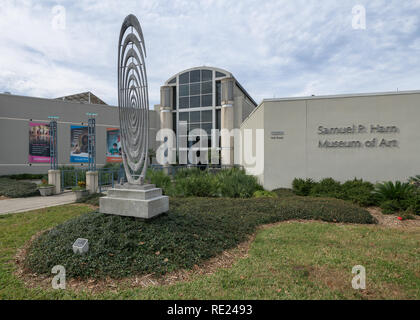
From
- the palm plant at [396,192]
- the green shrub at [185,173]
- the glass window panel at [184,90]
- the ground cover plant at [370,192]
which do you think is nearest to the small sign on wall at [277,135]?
the ground cover plant at [370,192]

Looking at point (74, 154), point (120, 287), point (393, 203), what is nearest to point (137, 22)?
point (120, 287)

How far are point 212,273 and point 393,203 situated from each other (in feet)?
23.9

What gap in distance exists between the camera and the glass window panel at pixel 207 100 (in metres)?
26.0

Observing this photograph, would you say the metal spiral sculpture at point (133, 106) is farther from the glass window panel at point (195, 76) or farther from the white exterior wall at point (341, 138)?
the glass window panel at point (195, 76)

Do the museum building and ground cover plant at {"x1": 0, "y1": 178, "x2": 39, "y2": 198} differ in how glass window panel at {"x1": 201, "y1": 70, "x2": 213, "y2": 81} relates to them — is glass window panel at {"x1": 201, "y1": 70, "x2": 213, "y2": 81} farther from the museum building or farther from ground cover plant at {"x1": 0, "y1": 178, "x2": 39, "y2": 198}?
ground cover plant at {"x1": 0, "y1": 178, "x2": 39, "y2": 198}

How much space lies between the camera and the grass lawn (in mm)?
3160

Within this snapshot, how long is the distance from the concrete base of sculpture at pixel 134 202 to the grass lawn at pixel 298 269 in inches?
62.0

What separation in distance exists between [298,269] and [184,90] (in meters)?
25.6

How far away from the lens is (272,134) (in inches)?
458

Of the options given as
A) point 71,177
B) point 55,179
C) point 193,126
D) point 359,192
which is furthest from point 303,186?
point 193,126

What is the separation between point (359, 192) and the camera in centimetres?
884

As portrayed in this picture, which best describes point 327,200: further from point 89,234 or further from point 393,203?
point 89,234

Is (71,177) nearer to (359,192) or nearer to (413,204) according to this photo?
(359,192)

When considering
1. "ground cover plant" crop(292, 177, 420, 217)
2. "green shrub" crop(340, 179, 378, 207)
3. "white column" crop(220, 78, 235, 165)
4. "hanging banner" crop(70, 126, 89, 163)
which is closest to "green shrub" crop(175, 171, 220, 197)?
"ground cover plant" crop(292, 177, 420, 217)
